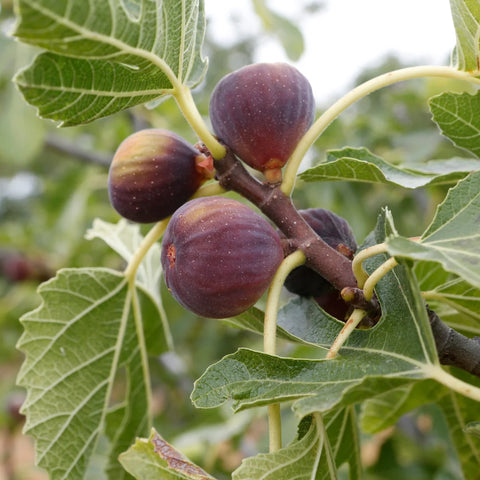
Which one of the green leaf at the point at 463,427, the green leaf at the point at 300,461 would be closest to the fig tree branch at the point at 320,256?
the green leaf at the point at 300,461

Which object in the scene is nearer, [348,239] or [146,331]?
[348,239]

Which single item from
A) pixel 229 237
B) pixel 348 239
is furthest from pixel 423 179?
pixel 229 237

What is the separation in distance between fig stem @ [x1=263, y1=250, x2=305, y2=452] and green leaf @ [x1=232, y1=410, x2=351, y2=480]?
0.9 inches

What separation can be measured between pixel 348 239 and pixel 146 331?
72 cm

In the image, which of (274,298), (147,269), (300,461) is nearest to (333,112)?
(274,298)

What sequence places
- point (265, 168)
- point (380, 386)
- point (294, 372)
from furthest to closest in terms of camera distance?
point (265, 168) → point (294, 372) → point (380, 386)

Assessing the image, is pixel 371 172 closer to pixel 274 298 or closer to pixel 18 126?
pixel 274 298

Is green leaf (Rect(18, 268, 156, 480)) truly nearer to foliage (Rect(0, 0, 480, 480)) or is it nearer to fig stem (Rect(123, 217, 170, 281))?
foliage (Rect(0, 0, 480, 480))

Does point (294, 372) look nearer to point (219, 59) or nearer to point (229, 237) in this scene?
point (229, 237)

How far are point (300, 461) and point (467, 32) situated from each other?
2.50ft

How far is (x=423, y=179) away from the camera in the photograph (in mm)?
1144

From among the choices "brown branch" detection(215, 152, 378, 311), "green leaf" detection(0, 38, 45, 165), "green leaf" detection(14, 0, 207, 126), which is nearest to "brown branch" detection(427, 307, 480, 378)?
"brown branch" detection(215, 152, 378, 311)

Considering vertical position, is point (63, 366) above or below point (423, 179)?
below

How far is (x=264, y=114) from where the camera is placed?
100 centimetres
